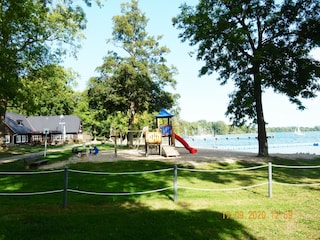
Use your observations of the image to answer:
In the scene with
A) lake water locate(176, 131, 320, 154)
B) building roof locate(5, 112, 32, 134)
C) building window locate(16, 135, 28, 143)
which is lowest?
lake water locate(176, 131, 320, 154)

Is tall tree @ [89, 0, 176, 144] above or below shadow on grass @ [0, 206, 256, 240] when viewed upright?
above

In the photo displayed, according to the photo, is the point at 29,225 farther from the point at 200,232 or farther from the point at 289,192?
the point at 289,192

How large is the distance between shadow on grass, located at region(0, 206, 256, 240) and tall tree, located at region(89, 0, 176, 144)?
23452 mm

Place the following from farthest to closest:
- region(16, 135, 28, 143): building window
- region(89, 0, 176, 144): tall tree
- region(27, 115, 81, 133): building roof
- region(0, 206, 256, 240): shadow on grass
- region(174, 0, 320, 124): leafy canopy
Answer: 1. region(27, 115, 81, 133): building roof
2. region(16, 135, 28, 143): building window
3. region(89, 0, 176, 144): tall tree
4. region(174, 0, 320, 124): leafy canopy
5. region(0, 206, 256, 240): shadow on grass

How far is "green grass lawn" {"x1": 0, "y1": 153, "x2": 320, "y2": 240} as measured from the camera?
580 centimetres

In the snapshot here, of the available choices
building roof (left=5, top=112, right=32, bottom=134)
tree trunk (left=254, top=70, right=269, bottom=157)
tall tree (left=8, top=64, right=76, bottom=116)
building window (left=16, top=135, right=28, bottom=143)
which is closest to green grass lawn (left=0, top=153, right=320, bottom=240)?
tree trunk (left=254, top=70, right=269, bottom=157)

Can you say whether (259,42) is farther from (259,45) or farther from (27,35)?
(27,35)

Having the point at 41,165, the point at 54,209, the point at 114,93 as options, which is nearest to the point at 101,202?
the point at 54,209

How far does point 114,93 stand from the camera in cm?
3094

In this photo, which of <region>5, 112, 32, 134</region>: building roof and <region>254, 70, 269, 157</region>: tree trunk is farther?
<region>5, 112, 32, 134</region>: building roof

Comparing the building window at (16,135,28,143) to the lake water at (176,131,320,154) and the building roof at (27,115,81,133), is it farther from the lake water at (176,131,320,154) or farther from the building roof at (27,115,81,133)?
the lake water at (176,131,320,154)
